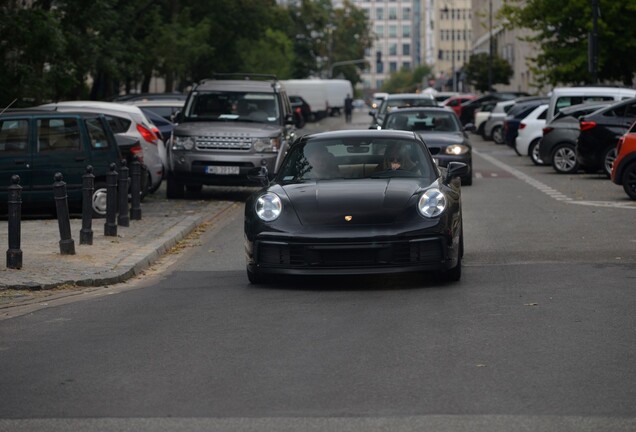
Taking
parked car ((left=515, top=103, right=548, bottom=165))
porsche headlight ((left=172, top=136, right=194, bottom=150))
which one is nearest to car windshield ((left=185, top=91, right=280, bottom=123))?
porsche headlight ((left=172, top=136, right=194, bottom=150))

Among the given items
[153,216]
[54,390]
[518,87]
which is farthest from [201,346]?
[518,87]

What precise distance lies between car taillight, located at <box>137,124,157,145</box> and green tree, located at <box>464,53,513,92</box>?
74.9 metres

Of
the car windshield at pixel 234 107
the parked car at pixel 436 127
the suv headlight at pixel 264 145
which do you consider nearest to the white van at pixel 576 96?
the parked car at pixel 436 127

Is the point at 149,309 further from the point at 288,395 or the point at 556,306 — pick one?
the point at 288,395

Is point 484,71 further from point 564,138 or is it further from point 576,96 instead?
point 564,138

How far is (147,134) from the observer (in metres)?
23.8

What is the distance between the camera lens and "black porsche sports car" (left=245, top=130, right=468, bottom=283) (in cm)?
1188

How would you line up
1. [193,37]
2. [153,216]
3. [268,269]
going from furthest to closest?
1. [193,37]
2. [153,216]
3. [268,269]

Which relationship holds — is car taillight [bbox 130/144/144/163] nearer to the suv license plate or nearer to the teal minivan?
the suv license plate

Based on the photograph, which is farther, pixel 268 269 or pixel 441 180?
pixel 441 180

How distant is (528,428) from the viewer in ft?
21.5

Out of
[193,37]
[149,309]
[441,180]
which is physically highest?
[193,37]

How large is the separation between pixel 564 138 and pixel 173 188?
11.3 metres

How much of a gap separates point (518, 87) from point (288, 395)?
3549 inches
